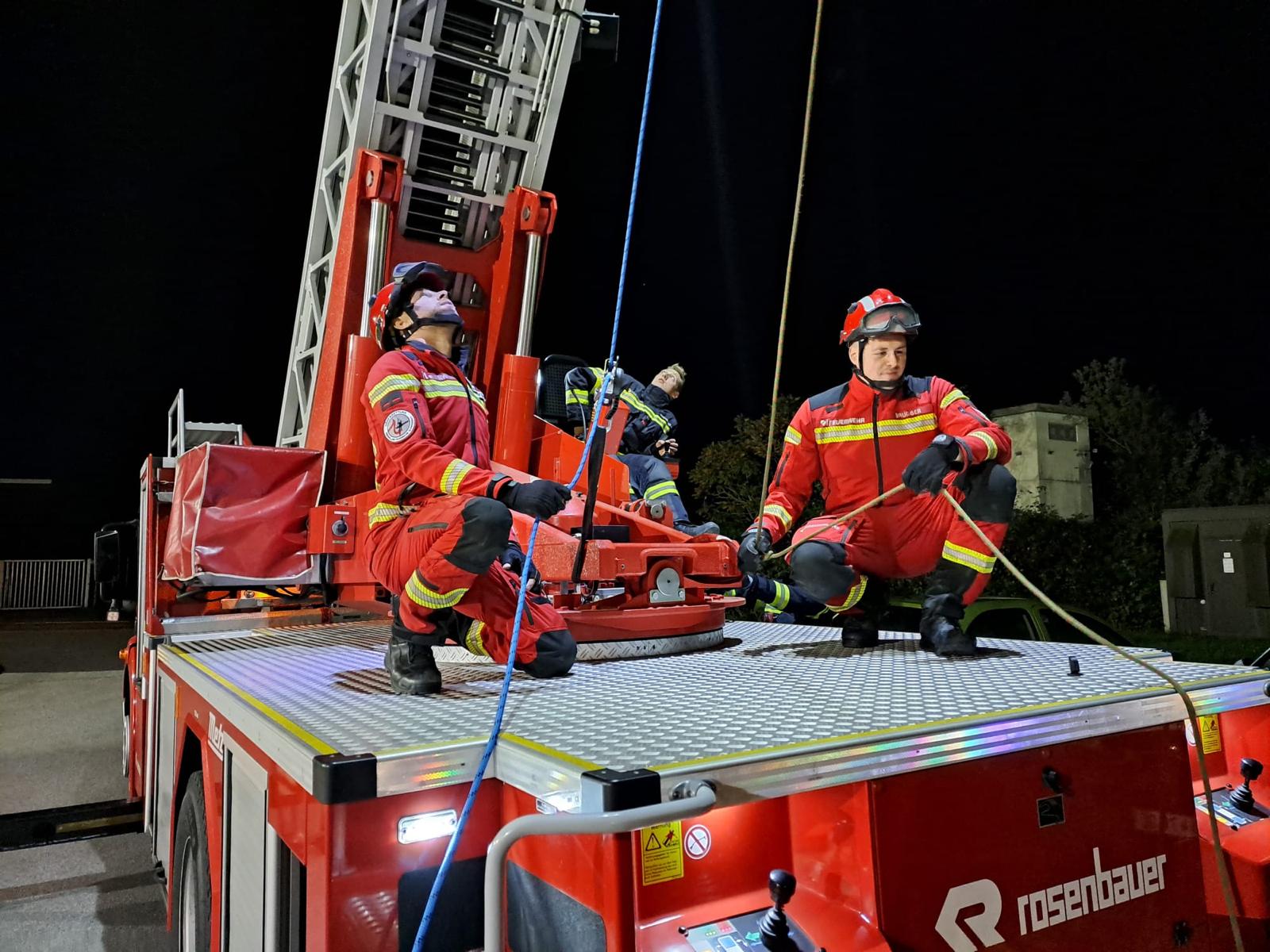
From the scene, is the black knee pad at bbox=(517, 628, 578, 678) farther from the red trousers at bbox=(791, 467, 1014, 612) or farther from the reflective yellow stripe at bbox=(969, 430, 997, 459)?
the reflective yellow stripe at bbox=(969, 430, 997, 459)

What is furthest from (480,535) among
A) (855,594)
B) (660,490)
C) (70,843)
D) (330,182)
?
(70,843)

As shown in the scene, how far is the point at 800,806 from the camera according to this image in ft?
5.47

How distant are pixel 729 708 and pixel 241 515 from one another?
3105 millimetres

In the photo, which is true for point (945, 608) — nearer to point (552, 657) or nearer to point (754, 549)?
point (754, 549)

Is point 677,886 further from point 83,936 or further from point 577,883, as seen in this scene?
point 83,936

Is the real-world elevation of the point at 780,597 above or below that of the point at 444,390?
below

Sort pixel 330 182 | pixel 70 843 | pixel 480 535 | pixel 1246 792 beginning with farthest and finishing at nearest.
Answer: pixel 330 182 → pixel 70 843 → pixel 480 535 → pixel 1246 792

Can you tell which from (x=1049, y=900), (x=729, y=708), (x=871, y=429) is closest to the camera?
(x=1049, y=900)

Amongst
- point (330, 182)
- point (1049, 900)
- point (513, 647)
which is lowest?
point (1049, 900)

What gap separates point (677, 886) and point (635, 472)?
4891 mm

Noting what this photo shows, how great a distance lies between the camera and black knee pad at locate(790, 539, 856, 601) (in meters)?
3.62

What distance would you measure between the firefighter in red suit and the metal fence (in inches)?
1227

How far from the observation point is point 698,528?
5.32m

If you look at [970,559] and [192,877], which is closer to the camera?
[192,877]
